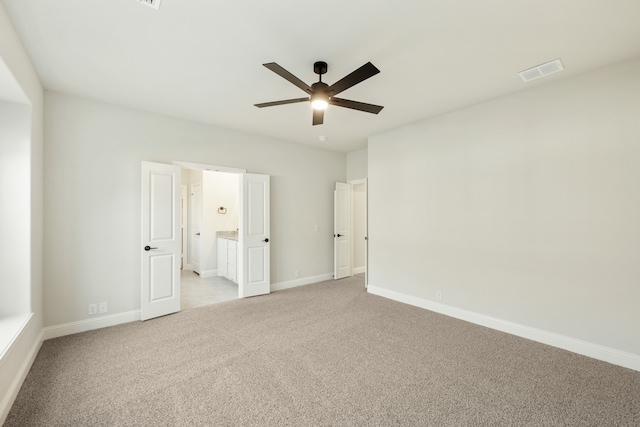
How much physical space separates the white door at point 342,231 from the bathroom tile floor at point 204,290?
85.1 inches

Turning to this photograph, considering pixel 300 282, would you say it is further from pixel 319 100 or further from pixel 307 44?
pixel 307 44

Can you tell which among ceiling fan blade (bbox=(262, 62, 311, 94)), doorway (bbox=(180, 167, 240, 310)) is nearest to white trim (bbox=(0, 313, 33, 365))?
ceiling fan blade (bbox=(262, 62, 311, 94))

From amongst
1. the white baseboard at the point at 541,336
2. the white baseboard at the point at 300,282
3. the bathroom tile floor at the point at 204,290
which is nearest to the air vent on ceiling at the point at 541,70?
the white baseboard at the point at 541,336

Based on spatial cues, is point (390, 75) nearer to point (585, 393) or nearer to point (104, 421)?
point (585, 393)

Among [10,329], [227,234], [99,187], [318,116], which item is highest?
[318,116]

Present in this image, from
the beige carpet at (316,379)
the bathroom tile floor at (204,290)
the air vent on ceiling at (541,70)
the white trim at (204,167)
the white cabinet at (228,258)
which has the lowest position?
the bathroom tile floor at (204,290)

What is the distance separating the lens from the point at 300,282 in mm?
5383

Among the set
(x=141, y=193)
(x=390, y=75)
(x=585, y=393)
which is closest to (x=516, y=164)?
(x=390, y=75)

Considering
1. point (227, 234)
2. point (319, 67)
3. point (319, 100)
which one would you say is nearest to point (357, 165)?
point (227, 234)

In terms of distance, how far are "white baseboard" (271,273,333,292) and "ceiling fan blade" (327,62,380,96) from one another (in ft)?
12.2

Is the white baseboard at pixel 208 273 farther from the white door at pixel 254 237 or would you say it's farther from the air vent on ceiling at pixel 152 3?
the air vent on ceiling at pixel 152 3

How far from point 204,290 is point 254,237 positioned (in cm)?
151

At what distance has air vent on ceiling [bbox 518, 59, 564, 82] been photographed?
8.52 ft

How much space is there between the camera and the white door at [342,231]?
19.1 ft
